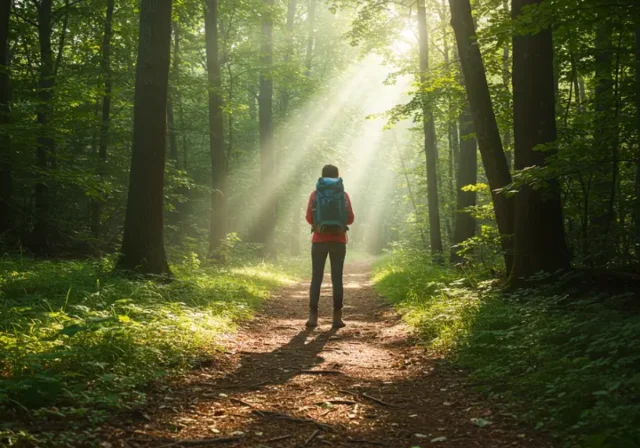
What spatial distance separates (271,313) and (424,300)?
270 cm

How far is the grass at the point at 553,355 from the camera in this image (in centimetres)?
301

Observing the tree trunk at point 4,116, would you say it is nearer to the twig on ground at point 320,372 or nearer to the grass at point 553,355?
the twig on ground at point 320,372

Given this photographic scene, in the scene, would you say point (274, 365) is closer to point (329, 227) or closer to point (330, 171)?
point (329, 227)

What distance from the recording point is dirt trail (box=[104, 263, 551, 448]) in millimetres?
3266

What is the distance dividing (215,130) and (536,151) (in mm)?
11218

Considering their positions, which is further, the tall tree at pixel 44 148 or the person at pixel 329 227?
the tall tree at pixel 44 148

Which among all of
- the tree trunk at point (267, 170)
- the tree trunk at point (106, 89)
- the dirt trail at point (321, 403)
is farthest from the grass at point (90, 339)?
the tree trunk at point (267, 170)

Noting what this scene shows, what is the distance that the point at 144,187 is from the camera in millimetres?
8266

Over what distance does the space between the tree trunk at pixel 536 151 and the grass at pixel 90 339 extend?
13.8 feet

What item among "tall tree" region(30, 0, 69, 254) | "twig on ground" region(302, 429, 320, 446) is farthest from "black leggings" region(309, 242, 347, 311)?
"tall tree" region(30, 0, 69, 254)

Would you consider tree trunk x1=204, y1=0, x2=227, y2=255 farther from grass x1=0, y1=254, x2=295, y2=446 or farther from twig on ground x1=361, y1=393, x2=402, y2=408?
twig on ground x1=361, y1=393, x2=402, y2=408

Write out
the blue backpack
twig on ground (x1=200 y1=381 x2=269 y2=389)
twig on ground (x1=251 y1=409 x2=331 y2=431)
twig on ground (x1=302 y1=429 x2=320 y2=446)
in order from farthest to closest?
1. the blue backpack
2. twig on ground (x1=200 y1=381 x2=269 y2=389)
3. twig on ground (x1=251 y1=409 x2=331 y2=431)
4. twig on ground (x1=302 y1=429 x2=320 y2=446)

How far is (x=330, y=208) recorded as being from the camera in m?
7.17

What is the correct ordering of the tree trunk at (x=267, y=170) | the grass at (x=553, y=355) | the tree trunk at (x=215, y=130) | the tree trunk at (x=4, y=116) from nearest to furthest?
the grass at (x=553, y=355) → the tree trunk at (x=4, y=116) → the tree trunk at (x=215, y=130) → the tree trunk at (x=267, y=170)
